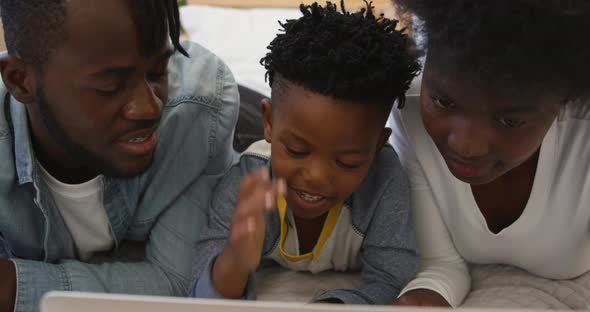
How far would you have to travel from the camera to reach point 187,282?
911 millimetres

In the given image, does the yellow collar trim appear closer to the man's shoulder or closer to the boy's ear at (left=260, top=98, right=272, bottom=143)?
the boy's ear at (left=260, top=98, right=272, bottom=143)

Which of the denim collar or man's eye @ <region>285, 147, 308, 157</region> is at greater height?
man's eye @ <region>285, 147, 308, 157</region>

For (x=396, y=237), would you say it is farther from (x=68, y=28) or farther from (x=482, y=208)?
(x=68, y=28)

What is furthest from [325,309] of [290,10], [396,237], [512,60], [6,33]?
[290,10]

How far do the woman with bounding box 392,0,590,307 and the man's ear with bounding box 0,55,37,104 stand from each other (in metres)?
0.46

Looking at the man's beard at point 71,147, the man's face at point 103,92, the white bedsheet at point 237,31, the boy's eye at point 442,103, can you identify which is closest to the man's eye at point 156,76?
the man's face at point 103,92

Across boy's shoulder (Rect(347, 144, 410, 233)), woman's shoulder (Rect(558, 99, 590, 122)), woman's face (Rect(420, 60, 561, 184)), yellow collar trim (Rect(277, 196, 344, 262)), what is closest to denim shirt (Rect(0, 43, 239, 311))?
yellow collar trim (Rect(277, 196, 344, 262))

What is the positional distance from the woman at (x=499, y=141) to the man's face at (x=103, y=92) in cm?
32

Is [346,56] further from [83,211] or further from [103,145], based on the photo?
[83,211]

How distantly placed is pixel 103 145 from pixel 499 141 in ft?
1.57

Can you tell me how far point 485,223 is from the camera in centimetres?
89

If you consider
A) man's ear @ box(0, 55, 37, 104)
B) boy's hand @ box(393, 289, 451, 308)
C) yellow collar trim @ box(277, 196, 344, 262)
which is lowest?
boy's hand @ box(393, 289, 451, 308)

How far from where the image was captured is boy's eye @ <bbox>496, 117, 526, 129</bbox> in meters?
0.65

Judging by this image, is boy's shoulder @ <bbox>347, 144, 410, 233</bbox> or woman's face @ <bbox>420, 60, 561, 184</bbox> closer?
woman's face @ <bbox>420, 60, 561, 184</bbox>
